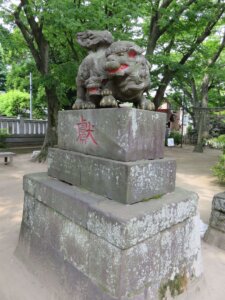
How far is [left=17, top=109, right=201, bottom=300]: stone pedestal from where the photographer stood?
1771mm

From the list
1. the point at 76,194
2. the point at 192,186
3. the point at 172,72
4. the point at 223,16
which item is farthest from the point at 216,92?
the point at 76,194

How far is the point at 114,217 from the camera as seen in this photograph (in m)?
1.73

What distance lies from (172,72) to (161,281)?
8.19 meters

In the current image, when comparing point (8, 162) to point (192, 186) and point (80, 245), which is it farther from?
point (80, 245)

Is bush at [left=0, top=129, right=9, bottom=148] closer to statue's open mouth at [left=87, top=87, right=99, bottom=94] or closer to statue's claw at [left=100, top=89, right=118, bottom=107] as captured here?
statue's open mouth at [left=87, top=87, right=99, bottom=94]

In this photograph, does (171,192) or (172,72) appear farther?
(172,72)

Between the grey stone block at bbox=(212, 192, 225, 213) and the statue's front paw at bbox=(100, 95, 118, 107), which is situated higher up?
the statue's front paw at bbox=(100, 95, 118, 107)

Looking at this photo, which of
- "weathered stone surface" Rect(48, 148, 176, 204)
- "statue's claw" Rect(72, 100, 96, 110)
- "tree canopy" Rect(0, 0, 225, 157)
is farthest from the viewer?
"tree canopy" Rect(0, 0, 225, 157)

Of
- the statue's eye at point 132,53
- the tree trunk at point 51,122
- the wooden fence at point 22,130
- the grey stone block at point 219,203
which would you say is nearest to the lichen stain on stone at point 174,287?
the grey stone block at point 219,203

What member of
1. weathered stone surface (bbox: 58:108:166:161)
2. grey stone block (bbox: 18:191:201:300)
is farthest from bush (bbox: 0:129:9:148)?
weathered stone surface (bbox: 58:108:166:161)

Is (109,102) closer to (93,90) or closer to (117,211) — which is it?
(93,90)

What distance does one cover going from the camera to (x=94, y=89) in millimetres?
2254

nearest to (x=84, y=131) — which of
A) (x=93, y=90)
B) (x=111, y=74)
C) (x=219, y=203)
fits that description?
(x=93, y=90)

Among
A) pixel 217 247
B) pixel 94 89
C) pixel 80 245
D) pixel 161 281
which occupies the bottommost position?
pixel 217 247
